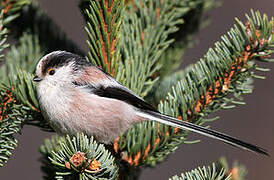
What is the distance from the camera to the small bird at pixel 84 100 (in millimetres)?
1381

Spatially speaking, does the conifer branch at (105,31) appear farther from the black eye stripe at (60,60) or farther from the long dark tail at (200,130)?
the long dark tail at (200,130)

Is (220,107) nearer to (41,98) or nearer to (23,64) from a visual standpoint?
(41,98)

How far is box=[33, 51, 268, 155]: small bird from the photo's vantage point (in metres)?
1.38

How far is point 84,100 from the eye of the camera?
1.45 m

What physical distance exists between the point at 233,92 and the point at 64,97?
70 cm

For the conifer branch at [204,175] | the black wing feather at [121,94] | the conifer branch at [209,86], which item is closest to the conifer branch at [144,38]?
the black wing feather at [121,94]

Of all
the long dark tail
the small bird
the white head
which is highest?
the white head

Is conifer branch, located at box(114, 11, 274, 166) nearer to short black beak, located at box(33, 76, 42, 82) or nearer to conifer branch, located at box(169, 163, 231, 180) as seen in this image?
conifer branch, located at box(169, 163, 231, 180)

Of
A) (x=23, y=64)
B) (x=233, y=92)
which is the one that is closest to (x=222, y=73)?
(x=233, y=92)

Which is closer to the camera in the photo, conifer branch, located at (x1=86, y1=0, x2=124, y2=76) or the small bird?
conifer branch, located at (x1=86, y1=0, x2=124, y2=76)

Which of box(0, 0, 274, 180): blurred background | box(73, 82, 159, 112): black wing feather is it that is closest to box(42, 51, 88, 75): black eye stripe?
box(73, 82, 159, 112): black wing feather

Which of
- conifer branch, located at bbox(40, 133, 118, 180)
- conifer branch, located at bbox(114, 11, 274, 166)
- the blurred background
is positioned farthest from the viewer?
the blurred background

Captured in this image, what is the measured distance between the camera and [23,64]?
155 cm

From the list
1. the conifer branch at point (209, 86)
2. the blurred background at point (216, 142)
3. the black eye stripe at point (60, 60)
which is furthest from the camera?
the blurred background at point (216, 142)
